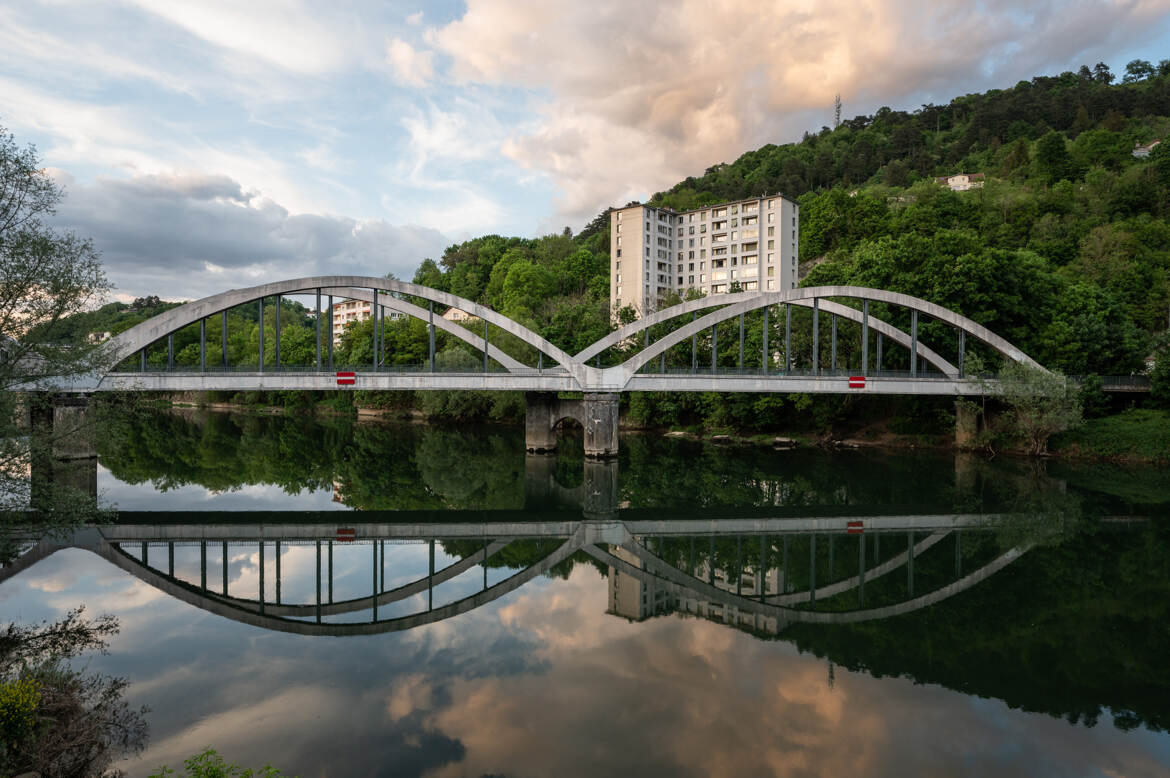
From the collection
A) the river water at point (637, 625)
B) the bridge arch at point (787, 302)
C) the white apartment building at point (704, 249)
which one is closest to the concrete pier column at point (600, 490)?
the river water at point (637, 625)

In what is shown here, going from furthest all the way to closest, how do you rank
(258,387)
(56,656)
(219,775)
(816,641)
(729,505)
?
1. (258,387)
2. (729,505)
3. (816,641)
4. (56,656)
5. (219,775)

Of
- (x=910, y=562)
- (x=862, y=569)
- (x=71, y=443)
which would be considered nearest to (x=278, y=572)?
(x=862, y=569)

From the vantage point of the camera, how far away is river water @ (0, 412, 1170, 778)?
30.9 feet

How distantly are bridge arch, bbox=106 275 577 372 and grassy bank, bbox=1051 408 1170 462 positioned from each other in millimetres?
30705

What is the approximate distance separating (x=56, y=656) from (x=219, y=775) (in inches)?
320

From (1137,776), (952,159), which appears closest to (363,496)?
(1137,776)

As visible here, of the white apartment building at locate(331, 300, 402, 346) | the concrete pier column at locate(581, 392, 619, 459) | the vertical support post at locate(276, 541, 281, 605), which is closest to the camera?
the vertical support post at locate(276, 541, 281, 605)

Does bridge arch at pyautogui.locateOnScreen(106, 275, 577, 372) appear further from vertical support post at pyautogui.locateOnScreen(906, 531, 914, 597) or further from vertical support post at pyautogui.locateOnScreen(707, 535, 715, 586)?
vertical support post at pyautogui.locateOnScreen(906, 531, 914, 597)

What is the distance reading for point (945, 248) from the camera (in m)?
45.3

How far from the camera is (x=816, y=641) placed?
44.0ft

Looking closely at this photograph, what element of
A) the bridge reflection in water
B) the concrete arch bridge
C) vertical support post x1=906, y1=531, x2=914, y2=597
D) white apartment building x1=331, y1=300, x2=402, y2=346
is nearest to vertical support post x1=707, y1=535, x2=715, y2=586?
A: the bridge reflection in water

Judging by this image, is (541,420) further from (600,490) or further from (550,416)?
(600,490)

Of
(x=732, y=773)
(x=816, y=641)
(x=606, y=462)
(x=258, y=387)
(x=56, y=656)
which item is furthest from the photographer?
(x=606, y=462)

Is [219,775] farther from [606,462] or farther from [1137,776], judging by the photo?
[606,462]
